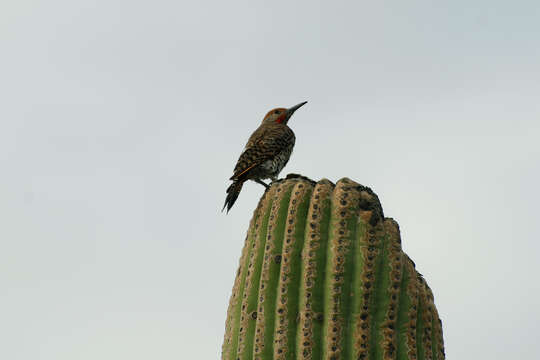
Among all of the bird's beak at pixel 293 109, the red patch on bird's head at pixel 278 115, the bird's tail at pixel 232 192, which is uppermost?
the bird's beak at pixel 293 109

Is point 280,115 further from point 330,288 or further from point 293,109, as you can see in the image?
point 330,288

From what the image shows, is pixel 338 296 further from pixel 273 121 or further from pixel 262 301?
pixel 273 121

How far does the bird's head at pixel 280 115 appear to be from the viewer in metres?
8.82

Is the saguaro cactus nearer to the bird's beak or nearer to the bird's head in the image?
the bird's head

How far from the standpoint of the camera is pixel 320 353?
453 centimetres

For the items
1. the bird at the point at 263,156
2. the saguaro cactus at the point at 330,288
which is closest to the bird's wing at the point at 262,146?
the bird at the point at 263,156

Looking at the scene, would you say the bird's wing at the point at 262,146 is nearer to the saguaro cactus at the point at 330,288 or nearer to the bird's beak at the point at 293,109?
the bird's beak at the point at 293,109

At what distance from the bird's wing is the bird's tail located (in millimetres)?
61

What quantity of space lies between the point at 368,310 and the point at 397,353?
0.34 m

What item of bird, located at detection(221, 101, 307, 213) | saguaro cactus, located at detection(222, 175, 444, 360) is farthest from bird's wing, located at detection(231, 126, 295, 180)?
saguaro cactus, located at detection(222, 175, 444, 360)

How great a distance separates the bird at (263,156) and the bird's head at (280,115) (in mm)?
459

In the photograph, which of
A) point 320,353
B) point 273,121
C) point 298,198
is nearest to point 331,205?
point 298,198

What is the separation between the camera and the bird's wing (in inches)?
279

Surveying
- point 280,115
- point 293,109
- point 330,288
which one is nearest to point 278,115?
point 280,115
